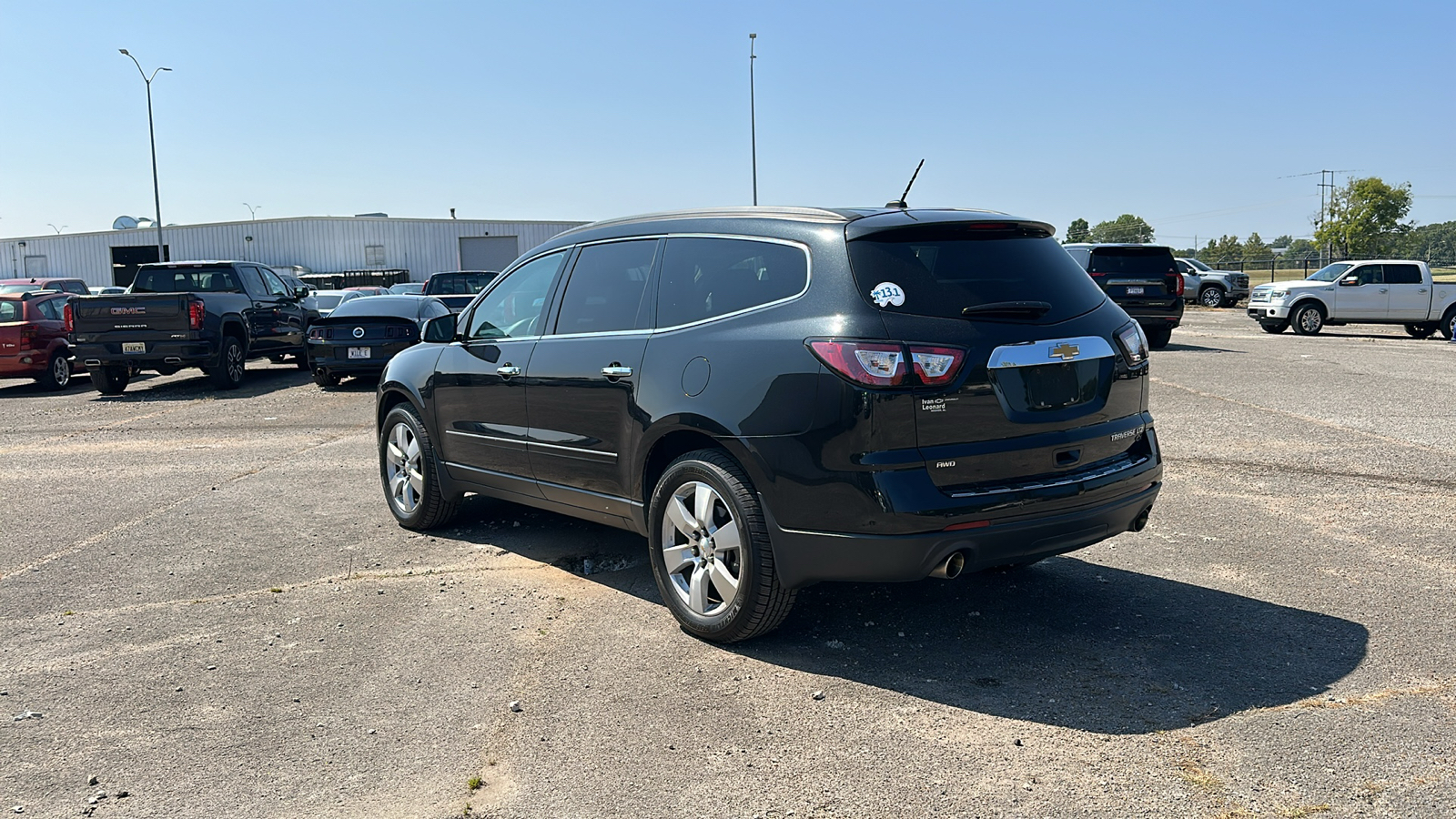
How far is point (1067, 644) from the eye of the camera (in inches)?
188

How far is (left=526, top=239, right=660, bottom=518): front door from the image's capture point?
5297mm

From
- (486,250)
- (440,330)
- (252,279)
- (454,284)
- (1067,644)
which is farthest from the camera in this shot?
(486,250)

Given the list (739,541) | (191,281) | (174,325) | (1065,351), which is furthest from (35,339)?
(1065,351)

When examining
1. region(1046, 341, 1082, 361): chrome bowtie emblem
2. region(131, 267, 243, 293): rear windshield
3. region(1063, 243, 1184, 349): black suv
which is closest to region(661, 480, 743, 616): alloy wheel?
region(1046, 341, 1082, 361): chrome bowtie emblem

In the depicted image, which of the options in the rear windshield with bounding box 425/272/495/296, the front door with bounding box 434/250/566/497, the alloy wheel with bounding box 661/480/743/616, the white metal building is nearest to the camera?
the alloy wheel with bounding box 661/480/743/616

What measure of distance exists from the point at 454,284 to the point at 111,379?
7794mm

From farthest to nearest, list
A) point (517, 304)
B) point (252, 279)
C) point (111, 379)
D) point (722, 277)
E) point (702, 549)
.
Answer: point (252, 279) → point (111, 379) → point (517, 304) → point (722, 277) → point (702, 549)

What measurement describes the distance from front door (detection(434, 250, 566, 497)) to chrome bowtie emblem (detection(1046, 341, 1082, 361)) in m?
2.73

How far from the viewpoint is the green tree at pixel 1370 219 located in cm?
7412

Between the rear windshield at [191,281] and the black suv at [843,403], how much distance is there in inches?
583

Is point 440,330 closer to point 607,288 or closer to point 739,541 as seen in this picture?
point 607,288

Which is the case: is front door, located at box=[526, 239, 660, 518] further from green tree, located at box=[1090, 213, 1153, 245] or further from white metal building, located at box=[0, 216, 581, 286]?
white metal building, located at box=[0, 216, 581, 286]

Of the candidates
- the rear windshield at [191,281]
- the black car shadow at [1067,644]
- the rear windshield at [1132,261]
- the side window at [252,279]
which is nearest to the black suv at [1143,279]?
the rear windshield at [1132,261]

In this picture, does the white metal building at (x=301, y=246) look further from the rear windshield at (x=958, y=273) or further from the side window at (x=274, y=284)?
the rear windshield at (x=958, y=273)
